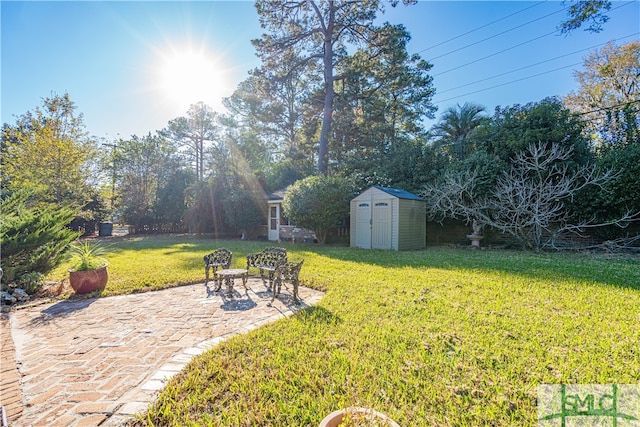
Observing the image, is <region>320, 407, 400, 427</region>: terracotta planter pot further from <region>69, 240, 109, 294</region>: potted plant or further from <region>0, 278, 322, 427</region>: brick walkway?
<region>69, 240, 109, 294</region>: potted plant

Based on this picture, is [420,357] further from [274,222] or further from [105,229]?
[105,229]

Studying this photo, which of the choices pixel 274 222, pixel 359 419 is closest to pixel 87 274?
pixel 359 419

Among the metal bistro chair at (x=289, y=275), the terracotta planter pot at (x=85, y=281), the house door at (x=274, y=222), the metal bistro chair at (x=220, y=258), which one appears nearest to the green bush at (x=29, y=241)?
the terracotta planter pot at (x=85, y=281)

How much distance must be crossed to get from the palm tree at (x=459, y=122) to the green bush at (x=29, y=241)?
16.5 metres

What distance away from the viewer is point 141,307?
4.29 m

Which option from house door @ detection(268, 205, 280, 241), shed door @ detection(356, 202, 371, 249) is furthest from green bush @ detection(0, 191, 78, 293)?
house door @ detection(268, 205, 280, 241)

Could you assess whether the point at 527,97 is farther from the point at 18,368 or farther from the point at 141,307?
the point at 18,368

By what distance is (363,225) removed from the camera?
1174 centimetres

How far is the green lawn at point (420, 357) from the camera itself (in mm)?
1998

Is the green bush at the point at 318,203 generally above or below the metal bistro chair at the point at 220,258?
above

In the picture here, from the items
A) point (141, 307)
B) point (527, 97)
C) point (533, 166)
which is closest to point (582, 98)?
point (527, 97)

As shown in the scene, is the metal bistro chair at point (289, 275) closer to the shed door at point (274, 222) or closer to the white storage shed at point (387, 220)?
the white storage shed at point (387, 220)

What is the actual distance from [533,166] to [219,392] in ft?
39.8

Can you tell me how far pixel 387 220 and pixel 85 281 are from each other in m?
8.98
